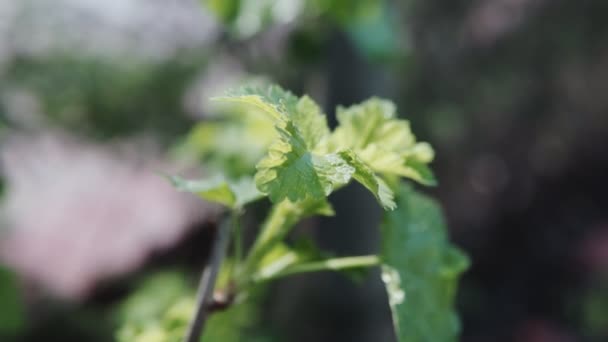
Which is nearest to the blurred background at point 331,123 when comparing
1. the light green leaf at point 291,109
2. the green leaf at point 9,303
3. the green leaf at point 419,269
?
the green leaf at point 9,303

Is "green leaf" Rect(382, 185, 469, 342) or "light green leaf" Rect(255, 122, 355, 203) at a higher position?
"light green leaf" Rect(255, 122, 355, 203)

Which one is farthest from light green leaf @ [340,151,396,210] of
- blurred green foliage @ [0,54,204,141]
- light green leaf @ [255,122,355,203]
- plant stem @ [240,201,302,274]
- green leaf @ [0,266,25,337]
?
blurred green foliage @ [0,54,204,141]

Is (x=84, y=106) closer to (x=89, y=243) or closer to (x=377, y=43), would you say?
(x=89, y=243)

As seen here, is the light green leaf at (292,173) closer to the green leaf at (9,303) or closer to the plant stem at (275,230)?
the plant stem at (275,230)

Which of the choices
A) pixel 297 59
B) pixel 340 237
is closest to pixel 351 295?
pixel 340 237

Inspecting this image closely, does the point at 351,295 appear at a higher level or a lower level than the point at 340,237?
lower

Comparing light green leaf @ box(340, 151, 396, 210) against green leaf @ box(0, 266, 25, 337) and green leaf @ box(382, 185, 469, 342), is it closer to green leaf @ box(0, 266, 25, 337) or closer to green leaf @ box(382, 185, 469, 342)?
green leaf @ box(382, 185, 469, 342)

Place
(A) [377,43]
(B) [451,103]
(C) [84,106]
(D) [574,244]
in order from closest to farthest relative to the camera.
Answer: (A) [377,43], (C) [84,106], (B) [451,103], (D) [574,244]
